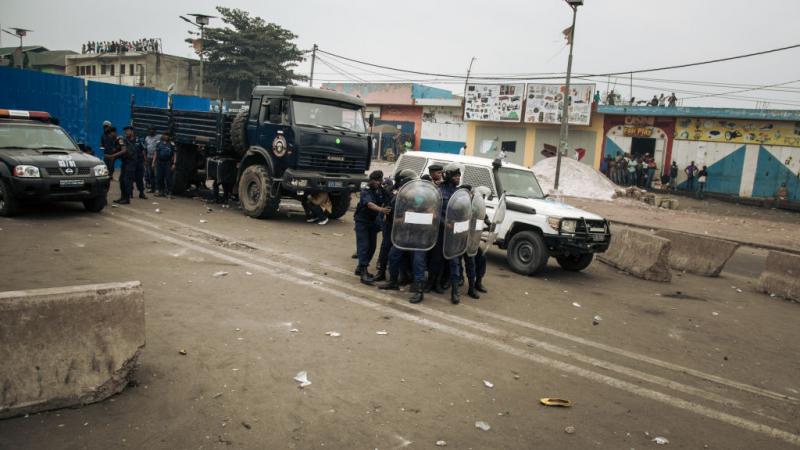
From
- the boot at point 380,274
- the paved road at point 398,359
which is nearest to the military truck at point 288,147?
the paved road at point 398,359

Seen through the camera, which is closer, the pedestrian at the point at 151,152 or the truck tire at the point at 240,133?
the truck tire at the point at 240,133

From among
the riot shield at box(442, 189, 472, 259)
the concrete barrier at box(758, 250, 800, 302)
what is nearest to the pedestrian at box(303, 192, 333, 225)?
the riot shield at box(442, 189, 472, 259)

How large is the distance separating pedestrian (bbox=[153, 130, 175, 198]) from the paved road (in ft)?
16.1

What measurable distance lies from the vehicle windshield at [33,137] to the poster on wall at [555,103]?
27007mm

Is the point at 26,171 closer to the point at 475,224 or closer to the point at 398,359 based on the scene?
the point at 475,224

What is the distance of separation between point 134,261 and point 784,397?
25.1ft

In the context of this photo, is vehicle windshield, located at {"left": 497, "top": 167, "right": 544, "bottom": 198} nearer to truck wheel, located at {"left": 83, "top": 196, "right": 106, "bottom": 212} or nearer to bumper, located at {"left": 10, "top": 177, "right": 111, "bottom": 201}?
bumper, located at {"left": 10, "top": 177, "right": 111, "bottom": 201}

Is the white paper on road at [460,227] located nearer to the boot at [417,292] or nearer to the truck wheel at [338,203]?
the boot at [417,292]

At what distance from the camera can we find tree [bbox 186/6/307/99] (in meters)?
53.5

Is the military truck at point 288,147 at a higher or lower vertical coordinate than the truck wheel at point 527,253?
higher

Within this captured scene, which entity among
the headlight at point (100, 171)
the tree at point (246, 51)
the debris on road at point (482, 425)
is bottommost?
the debris on road at point (482, 425)

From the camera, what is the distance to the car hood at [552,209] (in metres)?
8.87

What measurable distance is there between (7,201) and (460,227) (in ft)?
26.3

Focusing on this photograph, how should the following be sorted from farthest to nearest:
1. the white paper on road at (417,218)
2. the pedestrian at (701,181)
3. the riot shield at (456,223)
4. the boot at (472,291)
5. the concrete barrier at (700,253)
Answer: the pedestrian at (701,181), the concrete barrier at (700,253), the boot at (472,291), the riot shield at (456,223), the white paper on road at (417,218)
